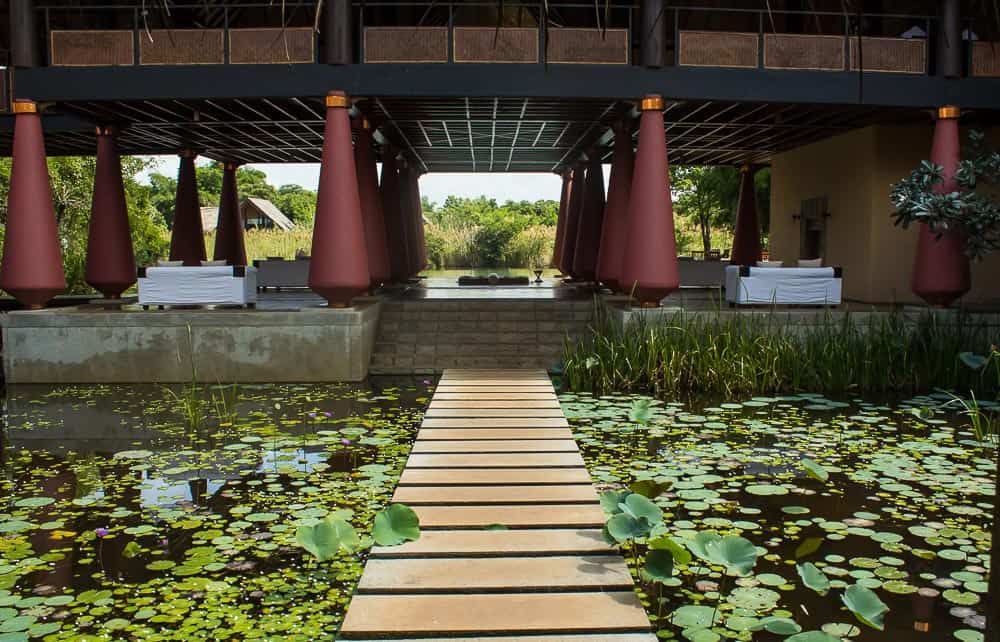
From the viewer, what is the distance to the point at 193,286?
36.3 ft

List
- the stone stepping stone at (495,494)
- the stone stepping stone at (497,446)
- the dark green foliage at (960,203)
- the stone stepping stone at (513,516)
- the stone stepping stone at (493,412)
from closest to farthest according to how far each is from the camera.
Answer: the stone stepping stone at (513,516) → the stone stepping stone at (495,494) → the stone stepping stone at (497,446) → the stone stepping stone at (493,412) → the dark green foliage at (960,203)

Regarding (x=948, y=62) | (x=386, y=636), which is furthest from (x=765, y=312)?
(x=386, y=636)

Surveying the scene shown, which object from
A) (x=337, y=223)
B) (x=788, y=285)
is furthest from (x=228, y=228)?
(x=788, y=285)

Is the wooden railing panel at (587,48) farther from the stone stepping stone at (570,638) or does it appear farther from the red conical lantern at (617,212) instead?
the stone stepping stone at (570,638)

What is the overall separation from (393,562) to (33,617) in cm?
137

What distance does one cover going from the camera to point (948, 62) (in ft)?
35.1

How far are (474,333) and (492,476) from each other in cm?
707

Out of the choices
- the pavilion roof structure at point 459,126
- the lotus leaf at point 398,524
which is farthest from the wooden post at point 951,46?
the lotus leaf at point 398,524

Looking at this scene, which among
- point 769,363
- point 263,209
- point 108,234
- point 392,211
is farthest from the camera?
point 263,209

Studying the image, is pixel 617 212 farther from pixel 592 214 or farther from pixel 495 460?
pixel 495 460

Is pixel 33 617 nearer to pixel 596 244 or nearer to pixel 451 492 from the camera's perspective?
pixel 451 492

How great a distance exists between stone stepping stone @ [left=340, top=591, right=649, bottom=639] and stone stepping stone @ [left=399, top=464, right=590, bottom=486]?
1365 mm

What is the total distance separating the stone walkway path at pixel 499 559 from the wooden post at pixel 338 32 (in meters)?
6.32

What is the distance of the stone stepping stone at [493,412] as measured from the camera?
6156mm
